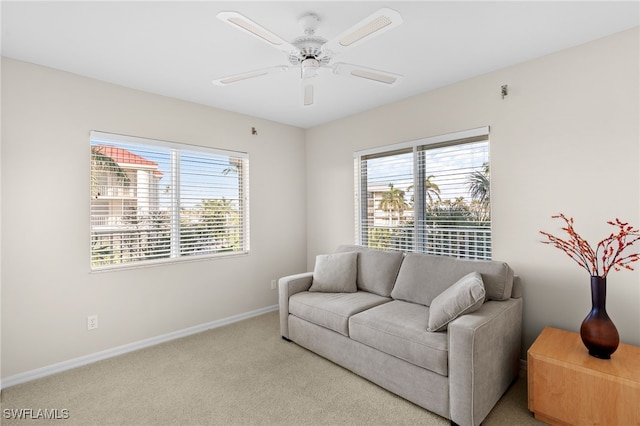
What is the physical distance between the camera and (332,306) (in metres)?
2.80

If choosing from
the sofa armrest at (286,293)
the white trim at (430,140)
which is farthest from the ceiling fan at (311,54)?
the sofa armrest at (286,293)

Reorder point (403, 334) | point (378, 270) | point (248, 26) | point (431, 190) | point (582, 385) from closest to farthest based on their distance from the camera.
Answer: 1. point (248, 26)
2. point (582, 385)
3. point (403, 334)
4. point (378, 270)
5. point (431, 190)

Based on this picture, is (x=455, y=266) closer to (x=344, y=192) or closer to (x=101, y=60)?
(x=344, y=192)

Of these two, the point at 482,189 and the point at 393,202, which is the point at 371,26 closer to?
the point at 482,189

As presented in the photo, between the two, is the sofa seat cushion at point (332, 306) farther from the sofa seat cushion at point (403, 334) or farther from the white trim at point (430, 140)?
the white trim at point (430, 140)

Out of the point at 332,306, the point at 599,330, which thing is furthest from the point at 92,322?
the point at 599,330

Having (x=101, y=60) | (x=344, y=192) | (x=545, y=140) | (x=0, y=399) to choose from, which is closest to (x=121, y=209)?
(x=101, y=60)

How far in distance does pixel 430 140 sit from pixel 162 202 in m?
2.87

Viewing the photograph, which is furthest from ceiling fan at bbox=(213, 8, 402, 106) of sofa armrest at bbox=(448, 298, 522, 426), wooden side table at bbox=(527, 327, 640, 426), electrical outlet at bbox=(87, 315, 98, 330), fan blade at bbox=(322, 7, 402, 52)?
Result: electrical outlet at bbox=(87, 315, 98, 330)

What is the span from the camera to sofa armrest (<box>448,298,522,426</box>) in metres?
1.88

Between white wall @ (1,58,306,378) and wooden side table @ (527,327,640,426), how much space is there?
3087 millimetres

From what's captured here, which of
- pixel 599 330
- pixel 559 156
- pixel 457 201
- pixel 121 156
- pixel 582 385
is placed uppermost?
pixel 121 156

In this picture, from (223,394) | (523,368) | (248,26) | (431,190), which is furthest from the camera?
(431,190)

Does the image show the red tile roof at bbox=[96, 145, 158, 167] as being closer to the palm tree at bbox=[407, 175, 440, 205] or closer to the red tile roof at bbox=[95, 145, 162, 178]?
the red tile roof at bbox=[95, 145, 162, 178]
